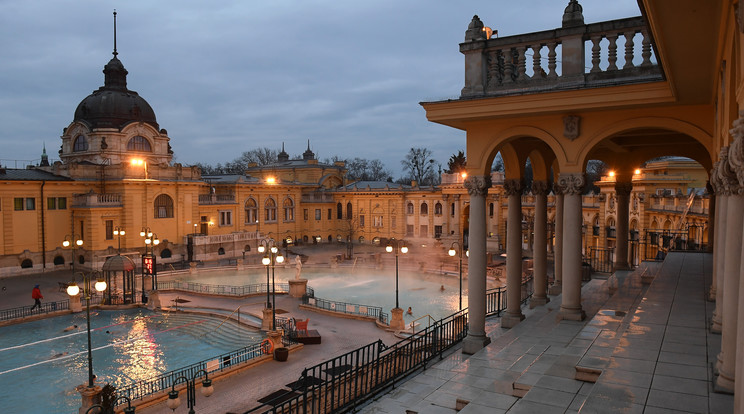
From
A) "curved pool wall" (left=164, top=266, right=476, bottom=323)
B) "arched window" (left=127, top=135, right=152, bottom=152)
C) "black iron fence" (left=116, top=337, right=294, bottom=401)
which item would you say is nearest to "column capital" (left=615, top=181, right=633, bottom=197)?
"curved pool wall" (left=164, top=266, right=476, bottom=323)

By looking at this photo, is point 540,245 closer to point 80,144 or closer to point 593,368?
point 593,368

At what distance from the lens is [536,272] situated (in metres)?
16.1

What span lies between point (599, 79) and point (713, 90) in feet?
7.44

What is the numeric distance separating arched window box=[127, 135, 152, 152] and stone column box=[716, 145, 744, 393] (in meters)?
50.1

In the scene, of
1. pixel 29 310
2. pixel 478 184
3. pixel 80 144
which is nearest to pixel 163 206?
pixel 80 144

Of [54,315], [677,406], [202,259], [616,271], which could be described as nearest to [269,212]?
[202,259]

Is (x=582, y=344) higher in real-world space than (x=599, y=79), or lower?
lower

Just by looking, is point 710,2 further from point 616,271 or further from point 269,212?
point 269,212

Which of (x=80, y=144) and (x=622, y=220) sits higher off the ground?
(x=80, y=144)

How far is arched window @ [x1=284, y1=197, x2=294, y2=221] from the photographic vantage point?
2359 inches

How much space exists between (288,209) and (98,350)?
4087cm

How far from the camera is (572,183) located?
38.0ft

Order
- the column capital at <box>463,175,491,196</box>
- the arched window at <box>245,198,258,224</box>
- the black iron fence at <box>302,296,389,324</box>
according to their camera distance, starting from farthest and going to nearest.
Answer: the arched window at <box>245,198,258,224</box>, the black iron fence at <box>302,296,389,324</box>, the column capital at <box>463,175,491,196</box>

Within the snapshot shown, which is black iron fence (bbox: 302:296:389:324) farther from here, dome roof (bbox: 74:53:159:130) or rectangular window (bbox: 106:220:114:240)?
dome roof (bbox: 74:53:159:130)
